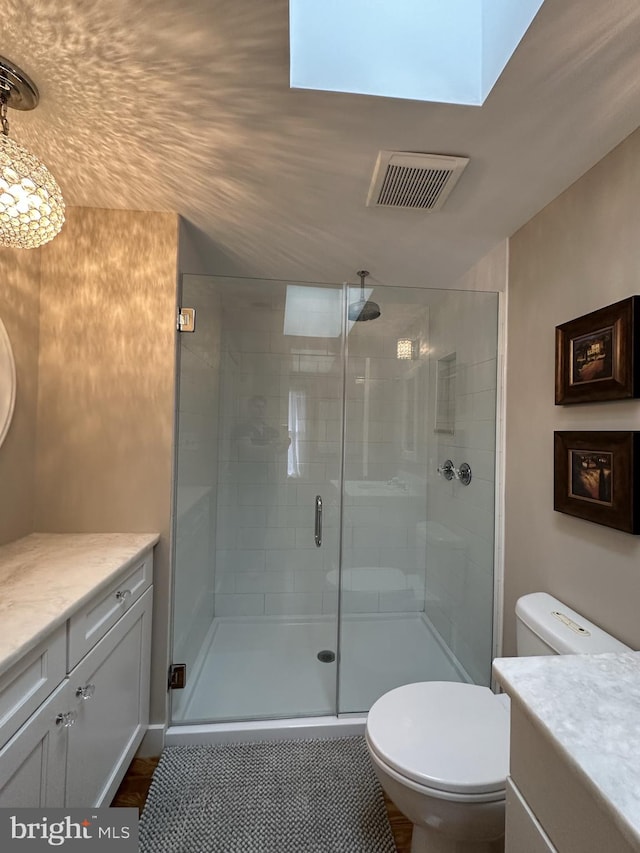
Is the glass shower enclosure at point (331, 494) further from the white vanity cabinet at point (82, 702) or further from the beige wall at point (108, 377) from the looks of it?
the white vanity cabinet at point (82, 702)

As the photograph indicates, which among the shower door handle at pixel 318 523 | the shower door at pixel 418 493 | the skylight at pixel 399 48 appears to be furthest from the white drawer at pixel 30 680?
the shower door handle at pixel 318 523

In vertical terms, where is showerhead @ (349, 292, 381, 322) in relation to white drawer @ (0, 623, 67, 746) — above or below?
above

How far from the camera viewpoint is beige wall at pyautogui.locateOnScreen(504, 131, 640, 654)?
3.96 feet

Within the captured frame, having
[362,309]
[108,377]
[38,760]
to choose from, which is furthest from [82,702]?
[362,309]

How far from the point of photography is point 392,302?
2268mm

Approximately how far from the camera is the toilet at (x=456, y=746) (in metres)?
1.02

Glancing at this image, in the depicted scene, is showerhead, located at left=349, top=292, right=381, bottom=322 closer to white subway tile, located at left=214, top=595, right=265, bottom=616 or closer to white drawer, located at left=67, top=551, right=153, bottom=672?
white drawer, located at left=67, top=551, right=153, bottom=672

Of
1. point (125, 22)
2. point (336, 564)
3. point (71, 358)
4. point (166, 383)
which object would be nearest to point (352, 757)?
point (336, 564)

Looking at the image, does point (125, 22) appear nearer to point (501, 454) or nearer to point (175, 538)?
point (175, 538)


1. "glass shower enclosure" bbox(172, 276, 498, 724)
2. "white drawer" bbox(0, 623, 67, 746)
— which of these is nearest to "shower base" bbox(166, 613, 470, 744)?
"glass shower enclosure" bbox(172, 276, 498, 724)

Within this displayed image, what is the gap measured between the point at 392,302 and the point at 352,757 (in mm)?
2218

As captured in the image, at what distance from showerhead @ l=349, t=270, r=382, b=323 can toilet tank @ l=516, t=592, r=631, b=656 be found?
5.42 feet

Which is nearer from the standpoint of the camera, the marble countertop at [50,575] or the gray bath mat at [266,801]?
the marble countertop at [50,575]

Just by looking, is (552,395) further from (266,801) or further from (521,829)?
(266,801)
